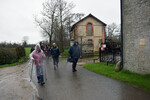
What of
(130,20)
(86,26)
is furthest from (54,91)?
(86,26)

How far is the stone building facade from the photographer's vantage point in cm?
694

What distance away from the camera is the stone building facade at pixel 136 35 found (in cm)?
694

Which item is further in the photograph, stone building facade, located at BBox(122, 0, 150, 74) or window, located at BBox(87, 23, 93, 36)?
window, located at BBox(87, 23, 93, 36)

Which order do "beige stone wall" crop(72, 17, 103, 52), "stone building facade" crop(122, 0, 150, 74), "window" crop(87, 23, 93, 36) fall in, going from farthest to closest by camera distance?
"window" crop(87, 23, 93, 36) < "beige stone wall" crop(72, 17, 103, 52) < "stone building facade" crop(122, 0, 150, 74)

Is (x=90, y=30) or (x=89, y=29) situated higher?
(x=89, y=29)

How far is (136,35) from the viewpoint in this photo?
752cm

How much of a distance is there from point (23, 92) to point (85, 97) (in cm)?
246

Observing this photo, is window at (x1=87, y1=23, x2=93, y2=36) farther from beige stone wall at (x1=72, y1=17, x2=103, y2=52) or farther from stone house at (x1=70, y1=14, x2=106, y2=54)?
beige stone wall at (x1=72, y1=17, x2=103, y2=52)

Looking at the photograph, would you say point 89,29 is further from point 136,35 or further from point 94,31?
point 136,35

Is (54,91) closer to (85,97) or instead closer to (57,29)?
(85,97)

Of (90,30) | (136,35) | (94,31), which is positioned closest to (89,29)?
(90,30)

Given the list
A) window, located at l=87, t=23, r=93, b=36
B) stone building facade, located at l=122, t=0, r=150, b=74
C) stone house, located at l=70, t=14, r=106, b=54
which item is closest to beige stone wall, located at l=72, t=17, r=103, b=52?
stone house, located at l=70, t=14, r=106, b=54

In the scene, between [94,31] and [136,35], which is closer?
[136,35]

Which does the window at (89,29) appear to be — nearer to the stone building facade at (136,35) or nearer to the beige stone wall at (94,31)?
the beige stone wall at (94,31)
